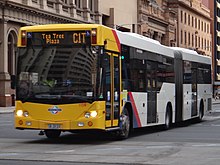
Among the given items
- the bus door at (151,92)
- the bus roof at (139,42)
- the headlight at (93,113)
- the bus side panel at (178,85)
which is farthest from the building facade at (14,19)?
the headlight at (93,113)

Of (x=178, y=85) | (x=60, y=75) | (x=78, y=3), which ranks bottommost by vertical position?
(x=178, y=85)

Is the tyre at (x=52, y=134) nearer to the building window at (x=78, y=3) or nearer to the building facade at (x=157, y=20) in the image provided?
the building window at (x=78, y=3)

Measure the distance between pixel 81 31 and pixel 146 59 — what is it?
4533 millimetres

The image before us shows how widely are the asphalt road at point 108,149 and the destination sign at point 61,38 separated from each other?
2.89 metres

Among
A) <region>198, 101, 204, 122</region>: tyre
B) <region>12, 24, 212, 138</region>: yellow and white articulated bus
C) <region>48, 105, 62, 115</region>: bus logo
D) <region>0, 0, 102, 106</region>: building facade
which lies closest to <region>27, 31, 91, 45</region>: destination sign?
<region>12, 24, 212, 138</region>: yellow and white articulated bus

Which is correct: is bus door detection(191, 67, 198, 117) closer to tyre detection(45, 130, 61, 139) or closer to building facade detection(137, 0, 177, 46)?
tyre detection(45, 130, 61, 139)

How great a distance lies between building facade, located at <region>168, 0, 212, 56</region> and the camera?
355ft

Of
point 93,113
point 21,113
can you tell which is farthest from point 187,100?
point 21,113

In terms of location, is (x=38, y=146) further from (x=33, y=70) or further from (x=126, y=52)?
(x=126, y=52)

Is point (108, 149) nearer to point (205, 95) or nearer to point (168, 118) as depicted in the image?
point (168, 118)

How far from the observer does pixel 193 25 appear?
119625 millimetres

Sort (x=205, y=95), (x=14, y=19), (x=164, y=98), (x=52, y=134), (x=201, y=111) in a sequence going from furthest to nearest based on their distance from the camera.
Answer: (x=14, y=19)
(x=205, y=95)
(x=201, y=111)
(x=164, y=98)
(x=52, y=134)

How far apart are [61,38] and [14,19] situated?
38728 mm

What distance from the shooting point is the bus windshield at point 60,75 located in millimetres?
16844
